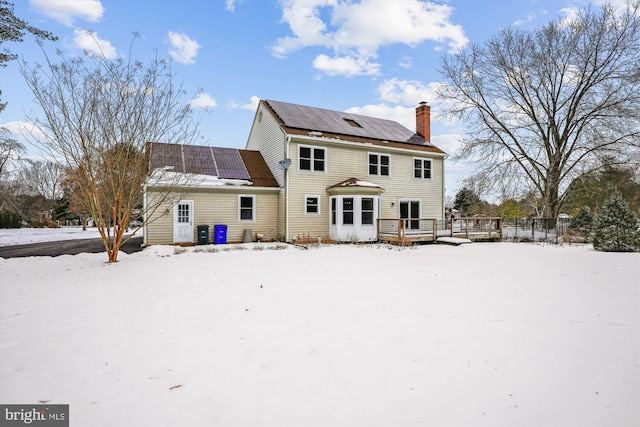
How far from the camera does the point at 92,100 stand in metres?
8.59

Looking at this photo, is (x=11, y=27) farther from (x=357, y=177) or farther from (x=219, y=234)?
(x=357, y=177)

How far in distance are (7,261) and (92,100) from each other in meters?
5.51

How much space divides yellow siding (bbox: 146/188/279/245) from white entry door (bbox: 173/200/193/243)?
167 mm

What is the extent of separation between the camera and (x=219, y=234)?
→ 14.3m

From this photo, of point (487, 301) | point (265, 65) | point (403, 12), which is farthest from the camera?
point (265, 65)

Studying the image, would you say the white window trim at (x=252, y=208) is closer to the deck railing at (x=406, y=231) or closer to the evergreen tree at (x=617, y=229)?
the deck railing at (x=406, y=231)

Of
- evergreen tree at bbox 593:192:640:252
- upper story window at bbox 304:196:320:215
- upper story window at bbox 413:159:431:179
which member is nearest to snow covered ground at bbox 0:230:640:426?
evergreen tree at bbox 593:192:640:252

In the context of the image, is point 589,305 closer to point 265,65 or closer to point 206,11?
point 206,11

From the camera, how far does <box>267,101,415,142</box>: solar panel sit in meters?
16.7

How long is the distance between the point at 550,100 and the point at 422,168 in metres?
9.94

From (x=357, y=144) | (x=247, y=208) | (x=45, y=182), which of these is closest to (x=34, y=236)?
(x=247, y=208)

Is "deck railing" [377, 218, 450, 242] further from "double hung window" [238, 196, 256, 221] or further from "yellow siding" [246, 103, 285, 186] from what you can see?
"double hung window" [238, 196, 256, 221]

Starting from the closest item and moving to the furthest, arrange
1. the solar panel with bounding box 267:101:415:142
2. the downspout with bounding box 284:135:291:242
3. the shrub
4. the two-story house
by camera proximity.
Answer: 1. the two-story house
2. the downspout with bounding box 284:135:291:242
3. the solar panel with bounding box 267:101:415:142
4. the shrub

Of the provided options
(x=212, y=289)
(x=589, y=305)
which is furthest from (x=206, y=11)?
(x=589, y=305)
